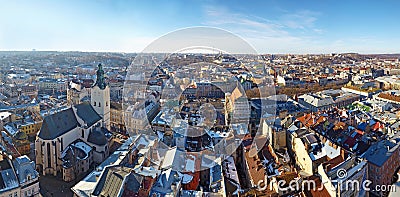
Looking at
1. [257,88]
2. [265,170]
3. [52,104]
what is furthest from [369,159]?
[52,104]

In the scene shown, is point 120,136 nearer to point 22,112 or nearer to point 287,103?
point 22,112

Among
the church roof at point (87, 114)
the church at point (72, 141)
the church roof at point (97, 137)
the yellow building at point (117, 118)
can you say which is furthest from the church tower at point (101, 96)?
the yellow building at point (117, 118)

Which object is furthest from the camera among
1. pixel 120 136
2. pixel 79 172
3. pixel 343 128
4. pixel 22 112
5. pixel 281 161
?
pixel 22 112

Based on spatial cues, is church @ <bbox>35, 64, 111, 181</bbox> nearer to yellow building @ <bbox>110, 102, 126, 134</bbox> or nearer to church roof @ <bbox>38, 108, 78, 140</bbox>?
church roof @ <bbox>38, 108, 78, 140</bbox>

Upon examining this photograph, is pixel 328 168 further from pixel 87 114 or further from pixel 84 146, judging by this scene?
pixel 87 114

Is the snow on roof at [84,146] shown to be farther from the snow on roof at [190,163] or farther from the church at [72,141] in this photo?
the snow on roof at [190,163]

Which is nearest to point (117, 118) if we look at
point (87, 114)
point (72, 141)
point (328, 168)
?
point (87, 114)
